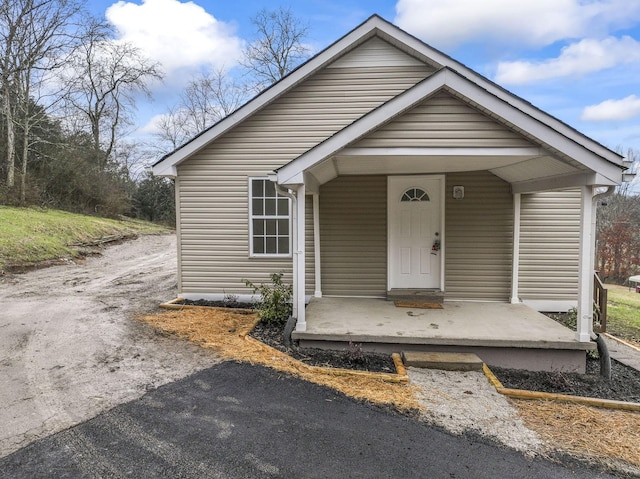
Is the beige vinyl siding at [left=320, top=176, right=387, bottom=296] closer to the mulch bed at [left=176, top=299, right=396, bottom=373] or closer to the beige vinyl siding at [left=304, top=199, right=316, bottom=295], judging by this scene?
the beige vinyl siding at [left=304, top=199, right=316, bottom=295]

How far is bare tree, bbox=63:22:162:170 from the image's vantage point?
79.3ft

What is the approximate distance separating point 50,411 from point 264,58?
2463cm

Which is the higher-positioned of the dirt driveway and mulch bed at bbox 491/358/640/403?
the dirt driveway

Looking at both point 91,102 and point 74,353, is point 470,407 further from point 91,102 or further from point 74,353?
point 91,102

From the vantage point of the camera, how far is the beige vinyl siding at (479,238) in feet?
23.6

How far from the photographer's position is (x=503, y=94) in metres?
5.69

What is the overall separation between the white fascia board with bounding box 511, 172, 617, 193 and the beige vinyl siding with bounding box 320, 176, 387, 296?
7.77ft

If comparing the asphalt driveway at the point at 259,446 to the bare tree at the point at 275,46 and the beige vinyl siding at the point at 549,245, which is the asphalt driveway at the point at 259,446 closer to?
the beige vinyl siding at the point at 549,245

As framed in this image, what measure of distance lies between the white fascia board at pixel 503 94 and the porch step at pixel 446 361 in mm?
2937

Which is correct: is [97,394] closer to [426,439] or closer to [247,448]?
[247,448]

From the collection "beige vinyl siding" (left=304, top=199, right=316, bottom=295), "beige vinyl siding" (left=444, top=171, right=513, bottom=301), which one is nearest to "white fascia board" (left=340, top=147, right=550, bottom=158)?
"beige vinyl siding" (left=444, top=171, right=513, bottom=301)

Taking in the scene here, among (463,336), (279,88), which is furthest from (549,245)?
(279,88)

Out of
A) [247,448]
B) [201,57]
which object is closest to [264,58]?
[201,57]

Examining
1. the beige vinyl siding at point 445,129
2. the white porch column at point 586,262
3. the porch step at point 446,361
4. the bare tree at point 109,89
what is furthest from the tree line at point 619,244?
the bare tree at point 109,89
